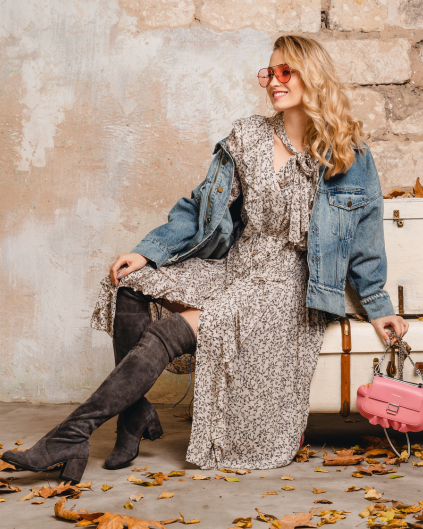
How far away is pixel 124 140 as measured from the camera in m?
3.19

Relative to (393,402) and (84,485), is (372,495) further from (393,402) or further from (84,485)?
(84,485)

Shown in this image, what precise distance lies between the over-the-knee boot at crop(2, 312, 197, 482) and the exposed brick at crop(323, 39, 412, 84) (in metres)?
1.94

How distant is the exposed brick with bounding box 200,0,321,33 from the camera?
10.2 feet

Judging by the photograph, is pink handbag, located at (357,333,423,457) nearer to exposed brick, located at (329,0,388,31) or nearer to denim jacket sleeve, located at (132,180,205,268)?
denim jacket sleeve, located at (132,180,205,268)

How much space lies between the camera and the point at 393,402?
2.09 metres

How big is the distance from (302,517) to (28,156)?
255cm

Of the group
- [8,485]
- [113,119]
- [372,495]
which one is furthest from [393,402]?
[113,119]

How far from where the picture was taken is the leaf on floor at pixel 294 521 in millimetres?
1570

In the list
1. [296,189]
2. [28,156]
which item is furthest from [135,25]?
[296,189]

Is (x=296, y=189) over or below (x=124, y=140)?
below

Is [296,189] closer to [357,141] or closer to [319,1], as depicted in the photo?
[357,141]

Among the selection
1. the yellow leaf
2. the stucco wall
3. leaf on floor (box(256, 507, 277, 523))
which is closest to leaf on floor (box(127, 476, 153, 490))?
the yellow leaf

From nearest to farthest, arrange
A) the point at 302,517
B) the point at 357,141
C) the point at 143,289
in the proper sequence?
1. the point at 302,517
2. the point at 143,289
3. the point at 357,141

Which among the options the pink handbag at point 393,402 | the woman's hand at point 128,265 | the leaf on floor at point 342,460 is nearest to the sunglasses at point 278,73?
the woman's hand at point 128,265
